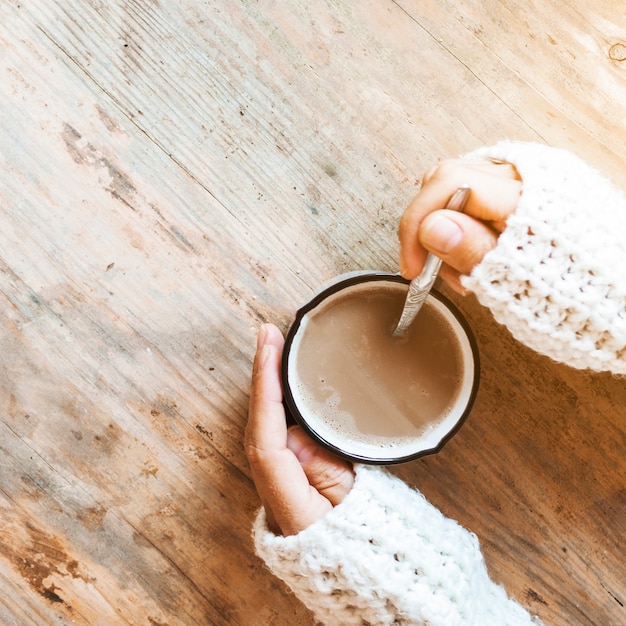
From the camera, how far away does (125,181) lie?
74 centimetres

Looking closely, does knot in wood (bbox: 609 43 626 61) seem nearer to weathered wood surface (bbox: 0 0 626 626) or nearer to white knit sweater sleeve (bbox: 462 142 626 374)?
weathered wood surface (bbox: 0 0 626 626)

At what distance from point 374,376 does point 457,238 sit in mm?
207

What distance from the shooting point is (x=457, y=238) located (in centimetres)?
57

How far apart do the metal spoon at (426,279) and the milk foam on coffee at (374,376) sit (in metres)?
0.05

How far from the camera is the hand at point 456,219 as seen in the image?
57cm

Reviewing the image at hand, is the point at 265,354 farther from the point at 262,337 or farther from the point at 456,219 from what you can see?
the point at 456,219

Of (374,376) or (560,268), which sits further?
(374,376)

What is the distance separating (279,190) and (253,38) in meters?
0.19

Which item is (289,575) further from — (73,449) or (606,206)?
(606,206)

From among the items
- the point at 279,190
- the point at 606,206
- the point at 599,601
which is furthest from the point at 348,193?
the point at 599,601

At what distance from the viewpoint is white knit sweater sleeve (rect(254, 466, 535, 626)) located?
673 millimetres

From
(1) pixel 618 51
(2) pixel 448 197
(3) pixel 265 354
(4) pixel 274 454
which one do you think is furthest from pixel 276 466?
(1) pixel 618 51

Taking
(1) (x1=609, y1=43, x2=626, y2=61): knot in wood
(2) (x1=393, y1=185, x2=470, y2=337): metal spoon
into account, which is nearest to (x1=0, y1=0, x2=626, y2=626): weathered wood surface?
(1) (x1=609, y1=43, x2=626, y2=61): knot in wood

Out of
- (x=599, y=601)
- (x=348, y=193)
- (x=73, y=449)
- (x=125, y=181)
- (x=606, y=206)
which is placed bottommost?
(x=73, y=449)
